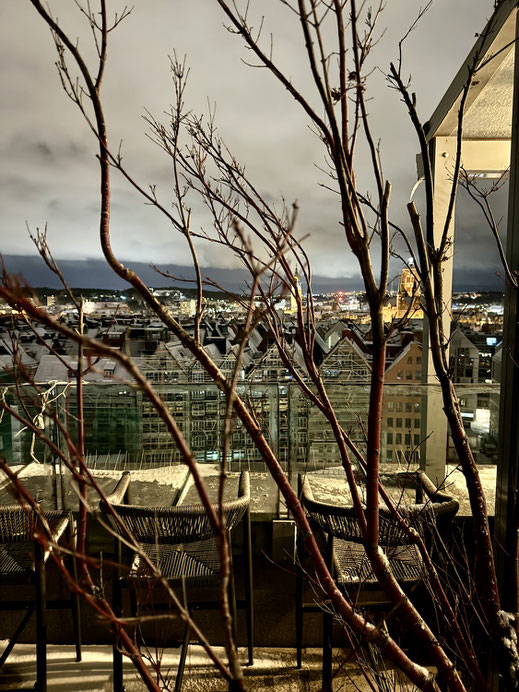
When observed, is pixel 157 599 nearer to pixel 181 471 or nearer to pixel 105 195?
pixel 181 471

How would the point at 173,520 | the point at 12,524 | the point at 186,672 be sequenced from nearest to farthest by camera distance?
the point at 173,520 → the point at 12,524 → the point at 186,672

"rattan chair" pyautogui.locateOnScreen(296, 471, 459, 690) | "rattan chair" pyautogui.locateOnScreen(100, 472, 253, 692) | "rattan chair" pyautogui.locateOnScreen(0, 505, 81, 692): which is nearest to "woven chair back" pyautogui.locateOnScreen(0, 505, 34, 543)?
"rattan chair" pyautogui.locateOnScreen(0, 505, 81, 692)

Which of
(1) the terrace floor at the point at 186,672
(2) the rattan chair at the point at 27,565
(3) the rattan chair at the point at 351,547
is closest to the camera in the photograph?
(3) the rattan chair at the point at 351,547

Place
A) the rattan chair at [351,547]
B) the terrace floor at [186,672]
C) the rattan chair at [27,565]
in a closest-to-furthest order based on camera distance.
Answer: the rattan chair at [351,547]
the rattan chair at [27,565]
the terrace floor at [186,672]

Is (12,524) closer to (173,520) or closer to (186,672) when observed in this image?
(173,520)

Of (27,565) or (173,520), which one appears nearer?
(173,520)

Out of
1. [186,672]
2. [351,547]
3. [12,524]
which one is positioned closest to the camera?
[12,524]

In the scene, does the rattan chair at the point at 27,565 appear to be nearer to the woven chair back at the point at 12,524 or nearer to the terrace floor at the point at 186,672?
the woven chair back at the point at 12,524

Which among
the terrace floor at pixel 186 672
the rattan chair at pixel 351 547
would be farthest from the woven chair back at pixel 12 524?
the rattan chair at pixel 351 547

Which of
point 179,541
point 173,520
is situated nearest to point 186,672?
point 179,541

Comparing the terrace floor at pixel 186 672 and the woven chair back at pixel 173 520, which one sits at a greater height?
the woven chair back at pixel 173 520

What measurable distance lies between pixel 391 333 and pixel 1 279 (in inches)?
A: 21.7

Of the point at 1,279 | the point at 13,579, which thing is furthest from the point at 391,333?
the point at 13,579

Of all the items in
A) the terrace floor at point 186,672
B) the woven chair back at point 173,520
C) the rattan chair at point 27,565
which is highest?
the woven chair back at point 173,520
